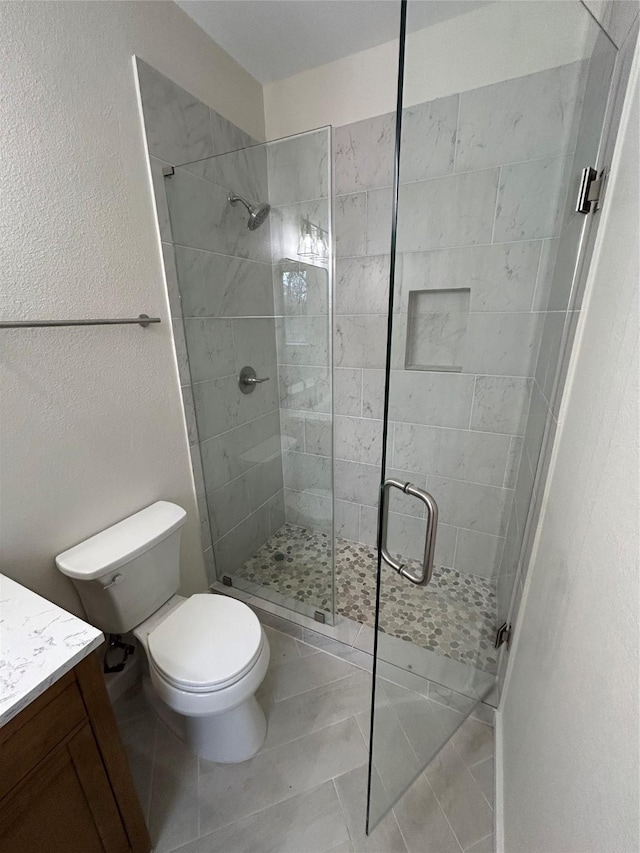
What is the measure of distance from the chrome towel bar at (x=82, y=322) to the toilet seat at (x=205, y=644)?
105 centimetres

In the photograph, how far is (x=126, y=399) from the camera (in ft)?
4.32

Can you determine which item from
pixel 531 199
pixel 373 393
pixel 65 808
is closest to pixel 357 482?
pixel 373 393

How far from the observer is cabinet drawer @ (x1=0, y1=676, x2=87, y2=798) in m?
0.65

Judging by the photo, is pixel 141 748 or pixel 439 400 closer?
pixel 141 748

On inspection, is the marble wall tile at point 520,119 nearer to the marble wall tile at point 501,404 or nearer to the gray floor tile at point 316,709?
the marble wall tile at point 501,404

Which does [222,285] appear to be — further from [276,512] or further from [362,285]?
[276,512]

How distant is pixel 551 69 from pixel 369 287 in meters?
0.94

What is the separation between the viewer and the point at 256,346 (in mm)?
1849

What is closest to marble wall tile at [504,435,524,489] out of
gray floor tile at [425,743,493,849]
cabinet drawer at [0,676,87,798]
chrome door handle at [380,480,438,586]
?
chrome door handle at [380,480,438,586]

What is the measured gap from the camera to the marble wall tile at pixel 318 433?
184 cm

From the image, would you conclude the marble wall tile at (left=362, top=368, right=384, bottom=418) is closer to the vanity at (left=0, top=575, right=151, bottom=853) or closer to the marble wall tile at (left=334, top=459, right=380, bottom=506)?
the marble wall tile at (left=334, top=459, right=380, bottom=506)

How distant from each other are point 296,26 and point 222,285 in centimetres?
102

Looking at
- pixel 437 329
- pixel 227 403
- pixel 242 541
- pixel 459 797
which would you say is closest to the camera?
pixel 459 797

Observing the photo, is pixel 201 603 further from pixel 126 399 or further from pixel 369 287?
pixel 369 287
